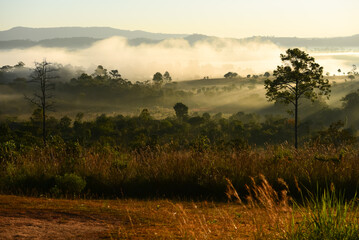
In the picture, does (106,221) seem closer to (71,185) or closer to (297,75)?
(71,185)

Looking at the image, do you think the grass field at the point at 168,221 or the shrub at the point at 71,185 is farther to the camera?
the shrub at the point at 71,185

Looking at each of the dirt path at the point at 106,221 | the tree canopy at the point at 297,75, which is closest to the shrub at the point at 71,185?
the dirt path at the point at 106,221

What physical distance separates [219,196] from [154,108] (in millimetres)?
156197

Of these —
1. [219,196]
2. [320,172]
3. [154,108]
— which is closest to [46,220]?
[219,196]

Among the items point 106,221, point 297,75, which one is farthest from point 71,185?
point 297,75

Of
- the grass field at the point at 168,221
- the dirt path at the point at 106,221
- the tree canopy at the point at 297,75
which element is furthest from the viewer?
the tree canopy at the point at 297,75

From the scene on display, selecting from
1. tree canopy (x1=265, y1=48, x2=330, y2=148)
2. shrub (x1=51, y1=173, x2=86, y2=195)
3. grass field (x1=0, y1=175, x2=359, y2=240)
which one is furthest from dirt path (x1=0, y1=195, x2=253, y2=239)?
tree canopy (x1=265, y1=48, x2=330, y2=148)

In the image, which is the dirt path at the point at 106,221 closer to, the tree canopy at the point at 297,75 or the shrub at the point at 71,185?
the shrub at the point at 71,185

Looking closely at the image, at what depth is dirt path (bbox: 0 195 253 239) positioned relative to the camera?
706 centimetres

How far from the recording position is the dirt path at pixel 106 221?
7.06 metres

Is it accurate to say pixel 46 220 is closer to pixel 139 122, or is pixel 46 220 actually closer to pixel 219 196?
pixel 219 196

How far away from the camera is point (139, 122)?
308 ft

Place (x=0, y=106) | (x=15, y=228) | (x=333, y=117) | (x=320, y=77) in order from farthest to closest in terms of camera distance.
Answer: (x=0, y=106) → (x=333, y=117) → (x=320, y=77) → (x=15, y=228)

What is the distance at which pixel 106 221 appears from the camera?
8031 millimetres
